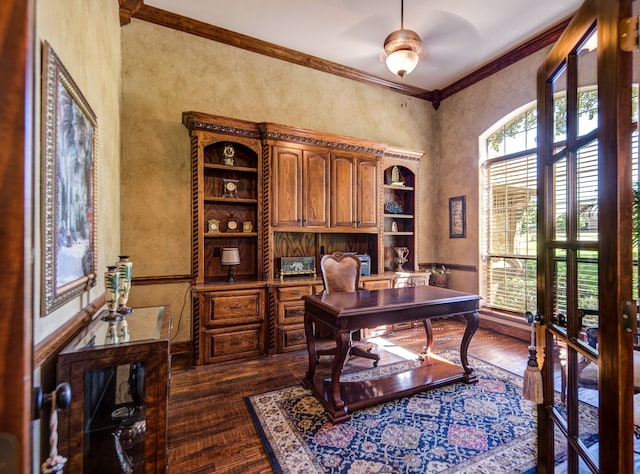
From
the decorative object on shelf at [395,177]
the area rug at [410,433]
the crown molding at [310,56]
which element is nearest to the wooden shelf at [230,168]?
the crown molding at [310,56]

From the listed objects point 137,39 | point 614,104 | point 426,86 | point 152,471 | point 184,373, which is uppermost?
point 426,86

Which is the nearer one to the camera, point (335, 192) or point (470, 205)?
point (335, 192)

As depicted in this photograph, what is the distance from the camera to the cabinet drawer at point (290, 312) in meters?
3.47

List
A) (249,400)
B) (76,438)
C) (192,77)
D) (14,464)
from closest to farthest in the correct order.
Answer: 1. (14,464)
2. (76,438)
3. (249,400)
4. (192,77)

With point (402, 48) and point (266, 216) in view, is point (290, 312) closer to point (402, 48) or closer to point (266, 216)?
point (266, 216)

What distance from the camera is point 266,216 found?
3598 mm

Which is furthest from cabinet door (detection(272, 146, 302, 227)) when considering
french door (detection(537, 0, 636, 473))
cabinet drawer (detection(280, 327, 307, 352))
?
french door (detection(537, 0, 636, 473))

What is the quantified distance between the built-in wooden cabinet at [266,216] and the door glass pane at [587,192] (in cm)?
272

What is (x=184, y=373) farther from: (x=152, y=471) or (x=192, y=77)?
(x=192, y=77)

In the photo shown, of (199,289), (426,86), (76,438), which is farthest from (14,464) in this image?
(426,86)

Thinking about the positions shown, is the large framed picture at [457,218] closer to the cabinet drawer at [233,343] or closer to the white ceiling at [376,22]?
the white ceiling at [376,22]

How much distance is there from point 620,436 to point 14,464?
1477 millimetres

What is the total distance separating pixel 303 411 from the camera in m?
2.31

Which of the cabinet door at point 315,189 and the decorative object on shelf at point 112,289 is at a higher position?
the cabinet door at point 315,189
